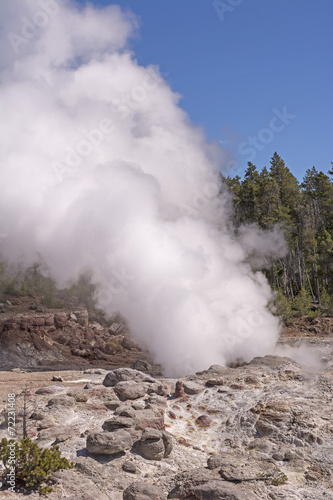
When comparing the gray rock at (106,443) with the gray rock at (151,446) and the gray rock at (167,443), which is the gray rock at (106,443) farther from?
the gray rock at (167,443)

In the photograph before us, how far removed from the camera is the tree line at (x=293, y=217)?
104 ft

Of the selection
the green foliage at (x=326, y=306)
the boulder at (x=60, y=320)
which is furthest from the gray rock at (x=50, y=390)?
the green foliage at (x=326, y=306)

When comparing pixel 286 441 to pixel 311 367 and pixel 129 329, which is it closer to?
pixel 311 367

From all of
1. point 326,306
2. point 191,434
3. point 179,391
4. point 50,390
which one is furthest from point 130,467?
point 326,306

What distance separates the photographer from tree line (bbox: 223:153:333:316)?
104 feet

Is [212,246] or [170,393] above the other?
[212,246]

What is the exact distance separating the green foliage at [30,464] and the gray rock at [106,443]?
25.8 inches

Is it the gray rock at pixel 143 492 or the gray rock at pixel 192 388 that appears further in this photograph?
the gray rock at pixel 192 388

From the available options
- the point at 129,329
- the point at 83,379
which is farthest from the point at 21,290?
the point at 83,379

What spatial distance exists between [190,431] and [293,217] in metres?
29.8

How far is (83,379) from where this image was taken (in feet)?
34.6

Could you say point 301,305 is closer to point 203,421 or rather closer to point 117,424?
point 203,421

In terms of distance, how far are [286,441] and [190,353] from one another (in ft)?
21.9

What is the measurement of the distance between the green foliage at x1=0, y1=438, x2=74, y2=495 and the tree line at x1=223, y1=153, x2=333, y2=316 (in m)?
23.9
